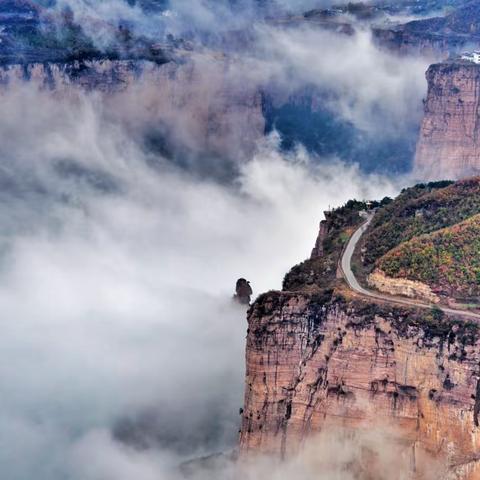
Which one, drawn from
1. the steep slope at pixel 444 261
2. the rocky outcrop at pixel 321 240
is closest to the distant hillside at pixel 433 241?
the steep slope at pixel 444 261

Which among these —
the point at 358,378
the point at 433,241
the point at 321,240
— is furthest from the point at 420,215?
the point at 358,378

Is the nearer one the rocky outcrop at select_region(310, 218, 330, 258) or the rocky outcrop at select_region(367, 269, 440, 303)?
the rocky outcrop at select_region(367, 269, 440, 303)

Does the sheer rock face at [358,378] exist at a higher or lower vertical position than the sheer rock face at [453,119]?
lower

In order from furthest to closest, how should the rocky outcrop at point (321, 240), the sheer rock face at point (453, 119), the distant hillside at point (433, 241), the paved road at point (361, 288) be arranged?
the sheer rock face at point (453, 119), the rocky outcrop at point (321, 240), the distant hillside at point (433, 241), the paved road at point (361, 288)

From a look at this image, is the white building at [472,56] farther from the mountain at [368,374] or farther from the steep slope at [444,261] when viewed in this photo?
the mountain at [368,374]

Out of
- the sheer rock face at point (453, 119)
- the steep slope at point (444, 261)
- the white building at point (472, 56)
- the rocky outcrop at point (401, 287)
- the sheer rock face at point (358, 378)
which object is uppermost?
the white building at point (472, 56)

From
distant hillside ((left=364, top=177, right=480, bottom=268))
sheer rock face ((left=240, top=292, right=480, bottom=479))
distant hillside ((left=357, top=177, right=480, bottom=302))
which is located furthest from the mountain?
distant hillside ((left=364, top=177, right=480, bottom=268))

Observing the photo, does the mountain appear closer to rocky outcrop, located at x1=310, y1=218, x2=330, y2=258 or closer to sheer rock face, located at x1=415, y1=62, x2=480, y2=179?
rocky outcrop, located at x1=310, y1=218, x2=330, y2=258
